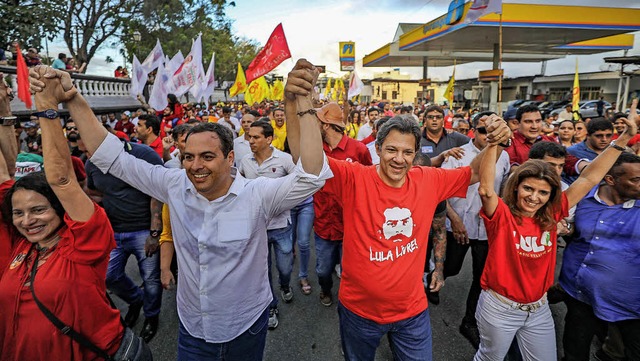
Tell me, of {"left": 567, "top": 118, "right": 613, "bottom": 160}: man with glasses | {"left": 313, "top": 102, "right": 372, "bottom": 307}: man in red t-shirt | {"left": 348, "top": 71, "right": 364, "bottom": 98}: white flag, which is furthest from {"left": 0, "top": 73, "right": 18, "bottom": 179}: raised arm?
{"left": 348, "top": 71, "right": 364, "bottom": 98}: white flag

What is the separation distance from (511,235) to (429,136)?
2.50 meters

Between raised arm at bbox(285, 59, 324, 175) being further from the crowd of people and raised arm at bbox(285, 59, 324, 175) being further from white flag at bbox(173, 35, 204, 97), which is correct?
white flag at bbox(173, 35, 204, 97)

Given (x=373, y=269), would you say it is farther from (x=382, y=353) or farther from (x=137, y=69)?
(x=137, y=69)

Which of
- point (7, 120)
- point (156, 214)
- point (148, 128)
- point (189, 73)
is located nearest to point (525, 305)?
point (156, 214)

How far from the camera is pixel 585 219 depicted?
2543mm

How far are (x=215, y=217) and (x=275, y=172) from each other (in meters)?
2.04

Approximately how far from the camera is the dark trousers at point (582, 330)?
247 centimetres

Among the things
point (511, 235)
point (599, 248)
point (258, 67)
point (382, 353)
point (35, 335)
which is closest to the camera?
point (35, 335)

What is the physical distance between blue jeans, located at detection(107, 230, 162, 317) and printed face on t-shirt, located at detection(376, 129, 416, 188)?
2415mm

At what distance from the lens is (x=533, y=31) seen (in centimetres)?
1697

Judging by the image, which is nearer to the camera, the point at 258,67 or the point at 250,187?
the point at 250,187

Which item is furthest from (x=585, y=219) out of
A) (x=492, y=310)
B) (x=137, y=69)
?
(x=137, y=69)

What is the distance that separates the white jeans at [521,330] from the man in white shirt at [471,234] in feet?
2.99

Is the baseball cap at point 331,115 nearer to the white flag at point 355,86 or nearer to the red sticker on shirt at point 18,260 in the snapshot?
the red sticker on shirt at point 18,260
